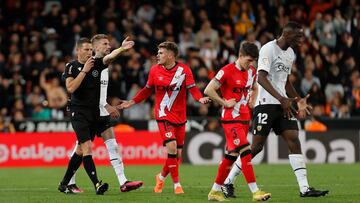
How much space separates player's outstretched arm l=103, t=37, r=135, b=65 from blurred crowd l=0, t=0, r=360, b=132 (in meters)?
10.3

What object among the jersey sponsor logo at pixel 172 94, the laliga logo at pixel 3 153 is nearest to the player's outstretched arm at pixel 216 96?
the jersey sponsor logo at pixel 172 94

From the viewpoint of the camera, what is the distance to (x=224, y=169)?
12.4 m

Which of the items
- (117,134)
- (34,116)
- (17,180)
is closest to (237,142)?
(17,180)

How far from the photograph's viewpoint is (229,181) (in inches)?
517

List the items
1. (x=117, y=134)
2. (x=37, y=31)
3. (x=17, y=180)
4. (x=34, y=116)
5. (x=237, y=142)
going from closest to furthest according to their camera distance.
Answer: (x=237, y=142), (x=17, y=180), (x=117, y=134), (x=34, y=116), (x=37, y=31)

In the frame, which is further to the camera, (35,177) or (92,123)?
(35,177)

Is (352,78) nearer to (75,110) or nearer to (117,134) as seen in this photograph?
(117,134)

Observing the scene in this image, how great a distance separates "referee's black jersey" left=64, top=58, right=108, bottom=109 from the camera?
13680 millimetres

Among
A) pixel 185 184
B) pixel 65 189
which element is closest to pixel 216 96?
pixel 65 189

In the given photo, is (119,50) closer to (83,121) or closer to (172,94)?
(83,121)

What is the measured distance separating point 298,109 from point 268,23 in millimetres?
15239

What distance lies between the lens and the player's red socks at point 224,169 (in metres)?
12.4

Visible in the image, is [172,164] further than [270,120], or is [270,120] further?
[172,164]

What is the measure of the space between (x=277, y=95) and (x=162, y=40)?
46.9 ft
